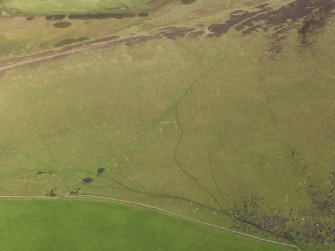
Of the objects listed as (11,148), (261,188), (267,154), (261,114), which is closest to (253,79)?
(261,114)

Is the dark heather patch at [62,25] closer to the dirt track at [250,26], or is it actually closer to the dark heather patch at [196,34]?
the dirt track at [250,26]

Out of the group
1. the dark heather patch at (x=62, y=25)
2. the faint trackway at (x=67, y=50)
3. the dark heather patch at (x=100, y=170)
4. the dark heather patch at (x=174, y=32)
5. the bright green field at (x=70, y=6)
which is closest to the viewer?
the dark heather patch at (x=100, y=170)

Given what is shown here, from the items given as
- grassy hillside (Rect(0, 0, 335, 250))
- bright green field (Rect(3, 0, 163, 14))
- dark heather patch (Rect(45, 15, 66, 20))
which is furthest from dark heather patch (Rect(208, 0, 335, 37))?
dark heather patch (Rect(45, 15, 66, 20))

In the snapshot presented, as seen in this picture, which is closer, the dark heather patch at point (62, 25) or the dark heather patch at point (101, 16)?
Result: the dark heather patch at point (62, 25)

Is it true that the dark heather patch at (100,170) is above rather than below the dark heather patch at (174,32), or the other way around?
below

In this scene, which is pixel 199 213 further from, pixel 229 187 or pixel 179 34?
pixel 179 34

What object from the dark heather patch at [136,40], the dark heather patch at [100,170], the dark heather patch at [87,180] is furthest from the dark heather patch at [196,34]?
the dark heather patch at [87,180]

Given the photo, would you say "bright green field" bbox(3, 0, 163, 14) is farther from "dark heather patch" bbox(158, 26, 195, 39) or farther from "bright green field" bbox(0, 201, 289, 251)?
"bright green field" bbox(0, 201, 289, 251)
